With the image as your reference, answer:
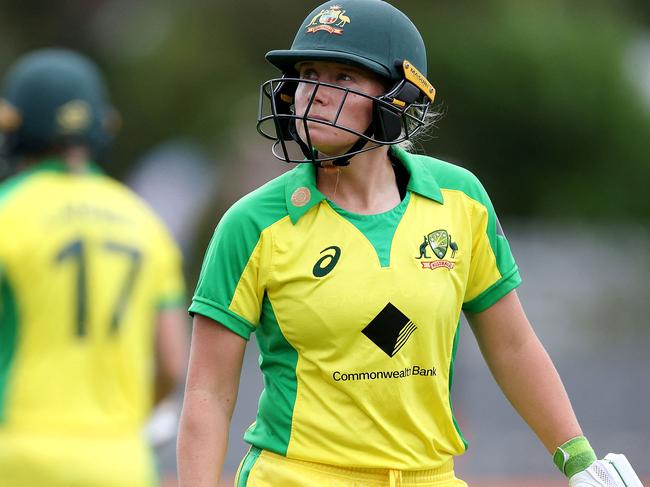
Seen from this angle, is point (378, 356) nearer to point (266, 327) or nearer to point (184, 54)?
point (266, 327)

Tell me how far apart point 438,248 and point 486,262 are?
230 mm

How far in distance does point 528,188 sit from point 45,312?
2045 cm

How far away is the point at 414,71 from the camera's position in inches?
170

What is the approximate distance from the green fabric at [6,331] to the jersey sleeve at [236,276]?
4.24 feet

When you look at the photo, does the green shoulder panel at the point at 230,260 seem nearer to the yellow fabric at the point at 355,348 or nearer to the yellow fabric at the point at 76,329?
the yellow fabric at the point at 355,348

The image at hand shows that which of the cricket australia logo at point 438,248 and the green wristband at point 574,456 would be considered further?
the green wristband at point 574,456

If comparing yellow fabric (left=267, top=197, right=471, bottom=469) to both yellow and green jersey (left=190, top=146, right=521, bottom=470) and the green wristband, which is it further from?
the green wristband

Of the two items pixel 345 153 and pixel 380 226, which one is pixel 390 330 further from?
pixel 345 153

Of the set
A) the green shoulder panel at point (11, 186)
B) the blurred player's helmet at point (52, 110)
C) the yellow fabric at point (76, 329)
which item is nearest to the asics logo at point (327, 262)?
the yellow fabric at point (76, 329)

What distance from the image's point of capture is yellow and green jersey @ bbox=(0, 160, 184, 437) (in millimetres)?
5172

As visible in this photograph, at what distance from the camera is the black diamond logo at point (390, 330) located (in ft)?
13.4

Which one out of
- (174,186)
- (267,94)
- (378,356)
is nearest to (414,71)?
(267,94)

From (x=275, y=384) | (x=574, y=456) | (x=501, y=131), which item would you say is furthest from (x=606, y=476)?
(x=501, y=131)

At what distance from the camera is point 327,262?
4.12m
